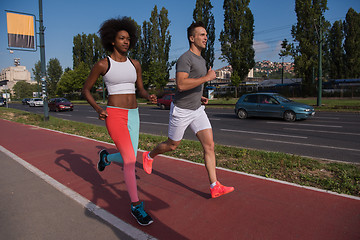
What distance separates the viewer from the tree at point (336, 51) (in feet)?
143

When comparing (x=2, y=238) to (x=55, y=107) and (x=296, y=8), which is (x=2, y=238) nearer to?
(x=55, y=107)

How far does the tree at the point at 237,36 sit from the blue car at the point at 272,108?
80.0 ft

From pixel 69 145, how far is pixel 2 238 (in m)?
4.90

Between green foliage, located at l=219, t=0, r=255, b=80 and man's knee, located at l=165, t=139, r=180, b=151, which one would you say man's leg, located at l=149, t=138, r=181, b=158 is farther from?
green foliage, located at l=219, t=0, r=255, b=80

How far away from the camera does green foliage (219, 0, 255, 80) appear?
37250mm

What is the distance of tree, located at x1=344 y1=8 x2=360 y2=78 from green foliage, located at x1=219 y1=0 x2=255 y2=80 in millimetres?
15663

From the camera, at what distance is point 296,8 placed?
32500mm

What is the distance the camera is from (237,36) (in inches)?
1502

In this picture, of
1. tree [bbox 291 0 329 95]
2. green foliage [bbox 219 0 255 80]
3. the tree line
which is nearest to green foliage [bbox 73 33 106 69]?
the tree line

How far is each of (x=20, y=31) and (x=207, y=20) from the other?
104 ft

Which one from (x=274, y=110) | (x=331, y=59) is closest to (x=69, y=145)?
(x=274, y=110)

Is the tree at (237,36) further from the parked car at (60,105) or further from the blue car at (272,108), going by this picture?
the blue car at (272,108)

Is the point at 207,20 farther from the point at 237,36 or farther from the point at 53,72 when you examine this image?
the point at 53,72

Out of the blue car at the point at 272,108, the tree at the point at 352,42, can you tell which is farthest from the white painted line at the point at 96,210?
the tree at the point at 352,42
